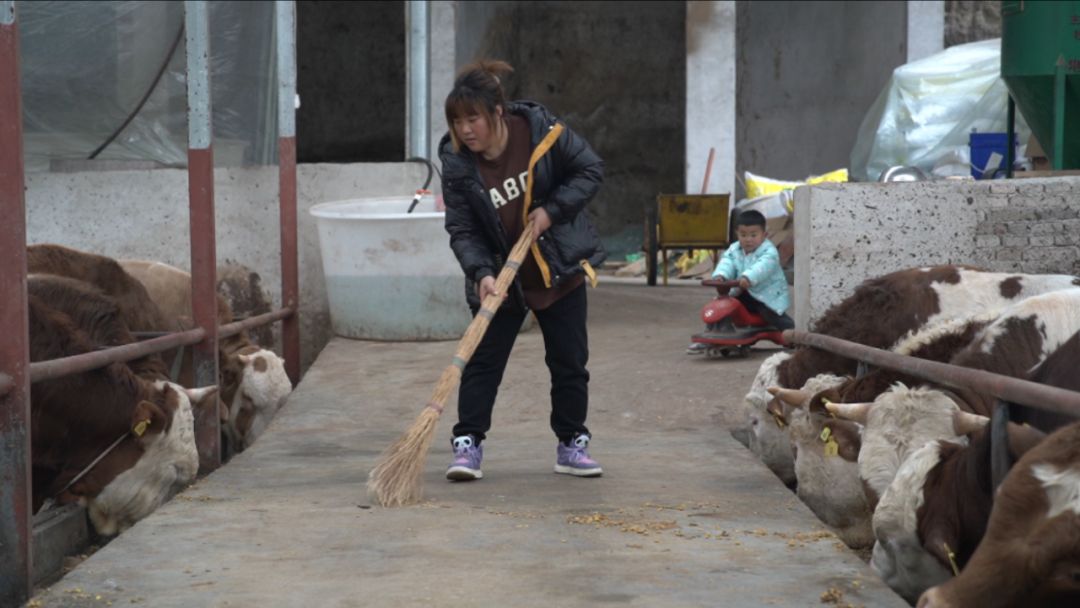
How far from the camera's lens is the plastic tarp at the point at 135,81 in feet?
30.4

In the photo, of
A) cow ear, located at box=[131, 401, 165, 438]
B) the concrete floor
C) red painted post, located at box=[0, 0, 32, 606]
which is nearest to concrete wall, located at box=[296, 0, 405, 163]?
the concrete floor

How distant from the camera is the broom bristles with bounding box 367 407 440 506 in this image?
15.4 ft

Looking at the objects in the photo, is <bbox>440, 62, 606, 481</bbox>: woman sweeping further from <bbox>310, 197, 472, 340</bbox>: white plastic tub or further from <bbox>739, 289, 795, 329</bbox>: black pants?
<bbox>310, 197, 472, 340</bbox>: white plastic tub

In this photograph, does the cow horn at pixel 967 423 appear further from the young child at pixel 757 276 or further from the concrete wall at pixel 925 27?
the concrete wall at pixel 925 27

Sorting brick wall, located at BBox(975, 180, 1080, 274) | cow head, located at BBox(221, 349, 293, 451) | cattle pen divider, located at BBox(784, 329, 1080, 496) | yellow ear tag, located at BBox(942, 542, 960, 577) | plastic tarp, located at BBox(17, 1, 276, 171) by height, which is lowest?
cow head, located at BBox(221, 349, 293, 451)

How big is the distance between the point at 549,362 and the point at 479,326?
43cm

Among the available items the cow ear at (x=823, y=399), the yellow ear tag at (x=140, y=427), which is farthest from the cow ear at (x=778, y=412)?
the yellow ear tag at (x=140, y=427)

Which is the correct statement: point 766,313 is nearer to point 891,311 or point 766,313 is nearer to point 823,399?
point 891,311

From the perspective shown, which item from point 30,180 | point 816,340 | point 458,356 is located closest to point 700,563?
point 458,356

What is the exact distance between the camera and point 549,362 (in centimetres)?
531

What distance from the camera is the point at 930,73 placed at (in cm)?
1317

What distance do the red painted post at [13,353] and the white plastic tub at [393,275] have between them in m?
4.96

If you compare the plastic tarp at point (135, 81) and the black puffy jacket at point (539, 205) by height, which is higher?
the plastic tarp at point (135, 81)

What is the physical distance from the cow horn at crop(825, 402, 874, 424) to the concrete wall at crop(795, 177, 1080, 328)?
1.96 m
